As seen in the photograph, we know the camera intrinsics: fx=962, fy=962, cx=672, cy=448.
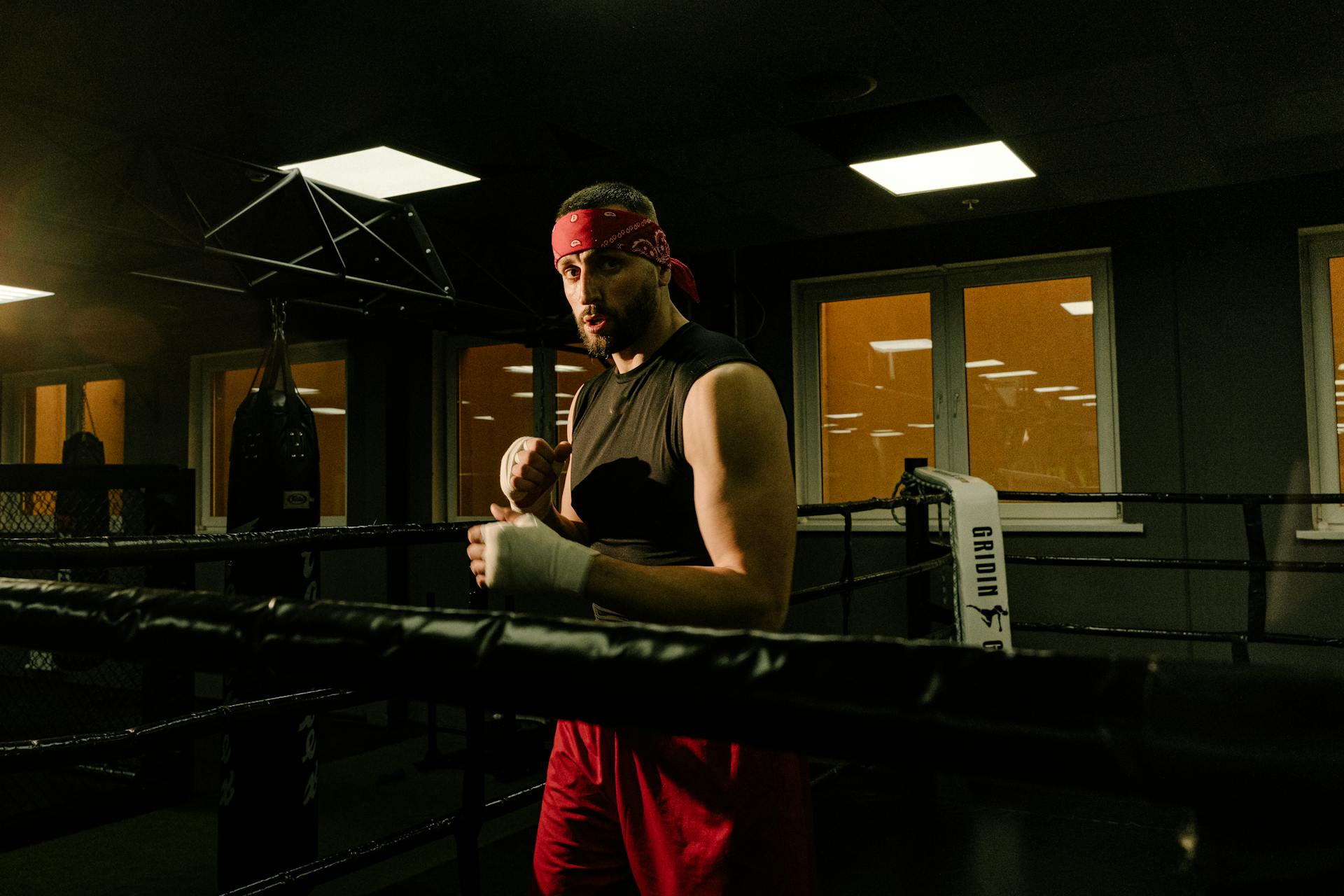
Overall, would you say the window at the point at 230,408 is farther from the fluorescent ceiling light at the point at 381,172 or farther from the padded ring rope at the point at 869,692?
the padded ring rope at the point at 869,692

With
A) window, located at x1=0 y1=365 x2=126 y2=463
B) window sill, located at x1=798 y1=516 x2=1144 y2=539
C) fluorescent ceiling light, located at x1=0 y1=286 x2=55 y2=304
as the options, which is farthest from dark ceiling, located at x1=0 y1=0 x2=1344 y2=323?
window, located at x1=0 y1=365 x2=126 y2=463

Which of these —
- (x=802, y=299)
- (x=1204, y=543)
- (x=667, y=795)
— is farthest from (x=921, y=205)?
(x=667, y=795)

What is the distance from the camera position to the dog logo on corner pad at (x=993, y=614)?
3.20 meters

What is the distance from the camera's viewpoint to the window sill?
186 inches

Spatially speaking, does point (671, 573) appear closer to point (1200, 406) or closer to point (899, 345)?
point (1200, 406)

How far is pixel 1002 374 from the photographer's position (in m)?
5.18

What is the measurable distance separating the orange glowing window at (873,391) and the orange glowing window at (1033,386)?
0.26 metres

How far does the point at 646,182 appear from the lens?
4438 millimetres

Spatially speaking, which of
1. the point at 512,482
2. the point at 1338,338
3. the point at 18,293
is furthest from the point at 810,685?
the point at 18,293

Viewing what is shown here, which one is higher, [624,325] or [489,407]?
[489,407]

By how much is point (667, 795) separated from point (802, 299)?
4.70 meters

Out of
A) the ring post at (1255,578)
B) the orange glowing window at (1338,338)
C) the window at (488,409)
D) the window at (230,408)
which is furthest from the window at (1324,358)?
the window at (230,408)

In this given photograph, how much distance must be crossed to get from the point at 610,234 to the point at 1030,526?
4043 mm

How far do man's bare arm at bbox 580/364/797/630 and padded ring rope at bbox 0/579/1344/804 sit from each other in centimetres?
57
